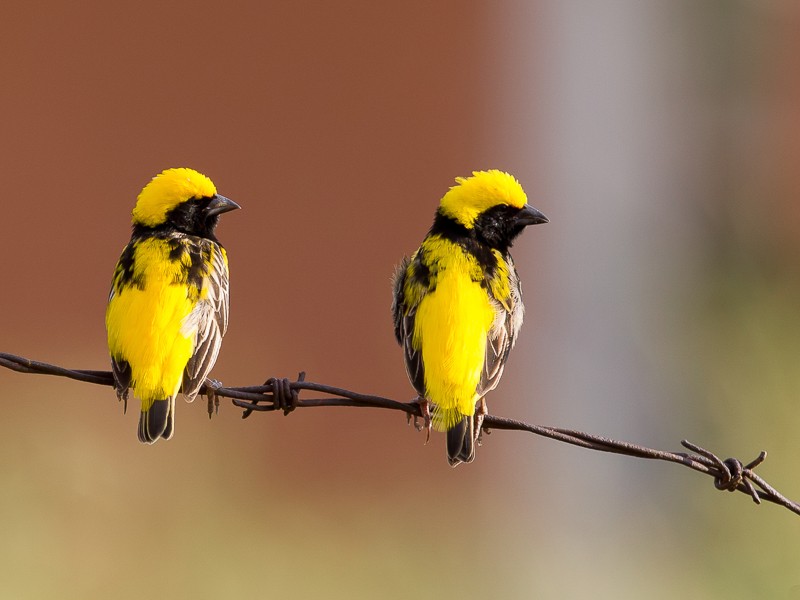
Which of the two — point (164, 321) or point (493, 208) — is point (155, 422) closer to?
point (164, 321)

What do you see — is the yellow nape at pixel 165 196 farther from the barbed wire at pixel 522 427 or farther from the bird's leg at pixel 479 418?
the bird's leg at pixel 479 418

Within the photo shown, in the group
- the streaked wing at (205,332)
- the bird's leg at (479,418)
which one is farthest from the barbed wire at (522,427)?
the streaked wing at (205,332)

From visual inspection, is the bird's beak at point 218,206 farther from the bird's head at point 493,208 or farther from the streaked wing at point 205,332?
the bird's head at point 493,208

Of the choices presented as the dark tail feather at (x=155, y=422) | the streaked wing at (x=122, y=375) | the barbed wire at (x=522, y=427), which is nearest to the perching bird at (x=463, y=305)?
the barbed wire at (x=522, y=427)

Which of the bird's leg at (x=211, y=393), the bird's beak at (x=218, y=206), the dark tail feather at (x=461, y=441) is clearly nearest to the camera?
the dark tail feather at (x=461, y=441)

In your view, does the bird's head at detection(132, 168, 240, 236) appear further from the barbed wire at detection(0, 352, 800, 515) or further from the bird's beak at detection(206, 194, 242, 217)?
the barbed wire at detection(0, 352, 800, 515)

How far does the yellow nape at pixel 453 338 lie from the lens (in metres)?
5.69

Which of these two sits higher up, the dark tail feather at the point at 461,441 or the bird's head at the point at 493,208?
the bird's head at the point at 493,208

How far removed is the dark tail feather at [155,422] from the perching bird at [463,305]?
1086mm

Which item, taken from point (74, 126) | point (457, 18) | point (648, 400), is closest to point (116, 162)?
point (74, 126)

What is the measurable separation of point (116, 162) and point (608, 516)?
5.75 meters

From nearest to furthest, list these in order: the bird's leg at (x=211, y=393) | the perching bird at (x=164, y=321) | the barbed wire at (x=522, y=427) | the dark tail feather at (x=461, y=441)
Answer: the barbed wire at (x=522, y=427) < the dark tail feather at (x=461, y=441) < the perching bird at (x=164, y=321) < the bird's leg at (x=211, y=393)

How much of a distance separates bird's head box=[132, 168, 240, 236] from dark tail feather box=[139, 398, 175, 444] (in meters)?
1.13

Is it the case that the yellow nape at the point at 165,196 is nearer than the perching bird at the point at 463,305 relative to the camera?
No
